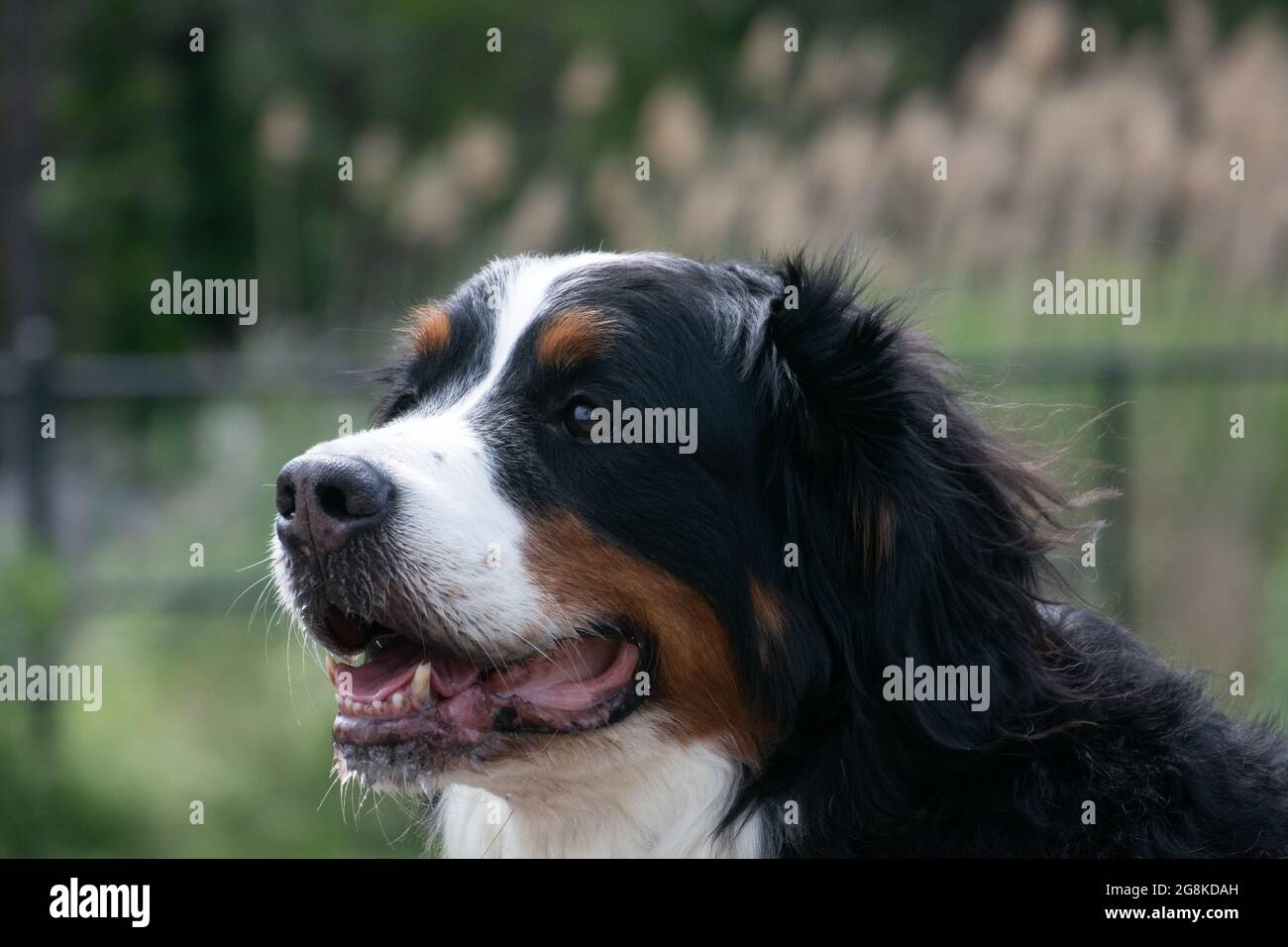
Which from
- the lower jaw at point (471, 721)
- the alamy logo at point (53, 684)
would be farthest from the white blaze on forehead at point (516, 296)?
the alamy logo at point (53, 684)

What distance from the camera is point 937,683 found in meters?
3.09

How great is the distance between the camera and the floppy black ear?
3146 millimetres

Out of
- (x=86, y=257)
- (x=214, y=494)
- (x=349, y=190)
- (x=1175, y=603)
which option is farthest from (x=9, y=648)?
(x=86, y=257)

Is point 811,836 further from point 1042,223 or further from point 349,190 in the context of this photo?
point 349,190

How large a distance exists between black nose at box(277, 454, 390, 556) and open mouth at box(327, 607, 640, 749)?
209mm

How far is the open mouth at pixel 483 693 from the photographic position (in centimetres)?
310

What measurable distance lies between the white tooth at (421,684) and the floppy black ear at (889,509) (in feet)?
2.57

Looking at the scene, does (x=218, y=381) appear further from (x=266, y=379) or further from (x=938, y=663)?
(x=938, y=663)

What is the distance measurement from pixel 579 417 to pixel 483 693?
633 millimetres

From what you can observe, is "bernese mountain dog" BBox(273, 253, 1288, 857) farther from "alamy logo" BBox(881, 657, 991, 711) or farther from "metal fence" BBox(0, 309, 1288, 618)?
"metal fence" BBox(0, 309, 1288, 618)

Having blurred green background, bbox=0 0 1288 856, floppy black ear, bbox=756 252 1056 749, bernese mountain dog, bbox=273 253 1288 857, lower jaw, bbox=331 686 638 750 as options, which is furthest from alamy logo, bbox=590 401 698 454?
blurred green background, bbox=0 0 1288 856

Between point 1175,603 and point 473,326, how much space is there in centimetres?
482

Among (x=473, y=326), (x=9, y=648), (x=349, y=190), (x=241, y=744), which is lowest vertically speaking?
(x=241, y=744)

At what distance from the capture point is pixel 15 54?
17.7 metres
